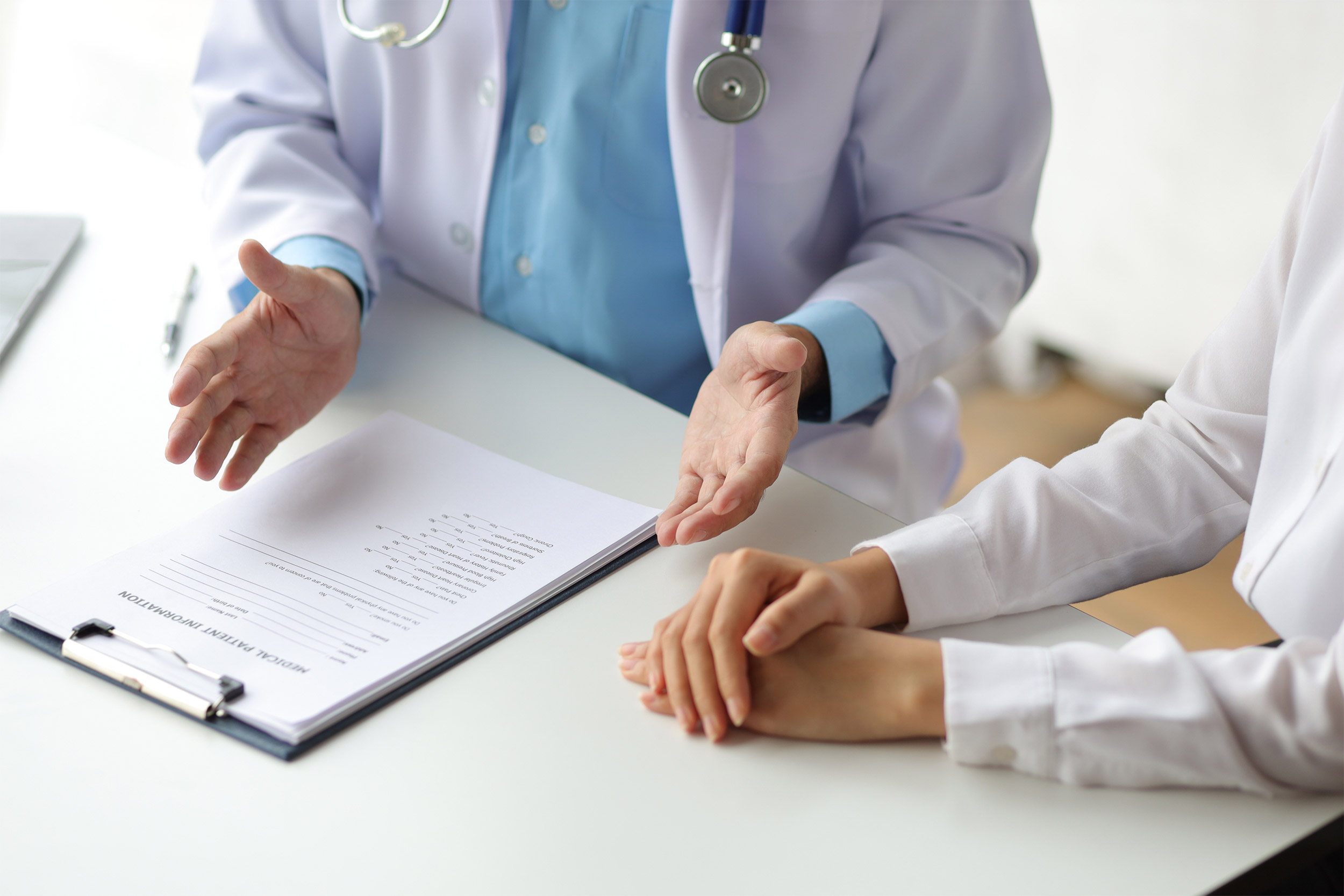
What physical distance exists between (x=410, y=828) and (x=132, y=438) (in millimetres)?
513

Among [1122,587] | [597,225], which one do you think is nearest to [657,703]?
[1122,587]

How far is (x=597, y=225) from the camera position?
1.10 metres

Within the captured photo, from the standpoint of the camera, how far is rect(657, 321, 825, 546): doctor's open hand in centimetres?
77

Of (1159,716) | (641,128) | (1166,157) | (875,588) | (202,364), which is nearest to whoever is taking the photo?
(1159,716)

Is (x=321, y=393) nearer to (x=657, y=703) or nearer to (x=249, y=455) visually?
(x=249, y=455)

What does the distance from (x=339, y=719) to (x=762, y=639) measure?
0.26 metres

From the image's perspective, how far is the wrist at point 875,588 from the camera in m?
0.70

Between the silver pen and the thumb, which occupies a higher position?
the silver pen

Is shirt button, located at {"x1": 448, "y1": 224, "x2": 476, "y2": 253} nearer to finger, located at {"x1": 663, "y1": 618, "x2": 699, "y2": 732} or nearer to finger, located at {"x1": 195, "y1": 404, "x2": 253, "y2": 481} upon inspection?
finger, located at {"x1": 195, "y1": 404, "x2": 253, "y2": 481}

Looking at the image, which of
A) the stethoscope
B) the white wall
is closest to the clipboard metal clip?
the stethoscope

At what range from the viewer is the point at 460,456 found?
0.89m

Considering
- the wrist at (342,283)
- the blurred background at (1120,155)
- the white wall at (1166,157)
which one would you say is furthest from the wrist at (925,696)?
the white wall at (1166,157)

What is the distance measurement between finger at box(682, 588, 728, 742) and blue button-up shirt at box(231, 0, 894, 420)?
0.37m

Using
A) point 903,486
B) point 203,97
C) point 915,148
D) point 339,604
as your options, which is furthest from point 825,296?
point 203,97
